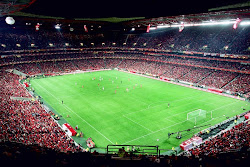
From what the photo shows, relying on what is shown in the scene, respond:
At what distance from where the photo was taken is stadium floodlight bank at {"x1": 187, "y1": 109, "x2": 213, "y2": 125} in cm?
3138

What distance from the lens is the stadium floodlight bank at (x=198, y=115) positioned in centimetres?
3138

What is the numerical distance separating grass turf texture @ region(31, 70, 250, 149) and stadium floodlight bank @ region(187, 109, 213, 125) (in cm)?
60

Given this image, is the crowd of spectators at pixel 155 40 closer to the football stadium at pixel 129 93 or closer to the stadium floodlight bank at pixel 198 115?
the football stadium at pixel 129 93

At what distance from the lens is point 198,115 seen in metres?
32.5

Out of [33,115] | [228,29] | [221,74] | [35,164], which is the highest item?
[228,29]

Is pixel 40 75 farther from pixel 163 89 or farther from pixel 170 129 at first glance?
pixel 170 129

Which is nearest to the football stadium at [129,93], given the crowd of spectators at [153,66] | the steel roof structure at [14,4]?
the steel roof structure at [14,4]

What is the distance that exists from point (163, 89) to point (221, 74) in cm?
1859

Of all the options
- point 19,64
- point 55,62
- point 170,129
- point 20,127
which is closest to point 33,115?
point 20,127

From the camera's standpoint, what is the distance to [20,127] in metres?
22.2

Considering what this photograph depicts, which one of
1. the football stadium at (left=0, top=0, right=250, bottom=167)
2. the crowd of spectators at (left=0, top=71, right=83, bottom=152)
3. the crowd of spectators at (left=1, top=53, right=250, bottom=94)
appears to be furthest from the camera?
the crowd of spectators at (left=1, top=53, right=250, bottom=94)

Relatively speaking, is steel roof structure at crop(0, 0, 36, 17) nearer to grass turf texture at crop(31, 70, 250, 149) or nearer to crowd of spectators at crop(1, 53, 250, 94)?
grass turf texture at crop(31, 70, 250, 149)

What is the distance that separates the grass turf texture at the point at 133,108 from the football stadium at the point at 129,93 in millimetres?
186

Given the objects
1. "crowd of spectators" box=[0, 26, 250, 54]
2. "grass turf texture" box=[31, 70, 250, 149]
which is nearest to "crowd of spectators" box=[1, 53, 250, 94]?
"crowd of spectators" box=[0, 26, 250, 54]
